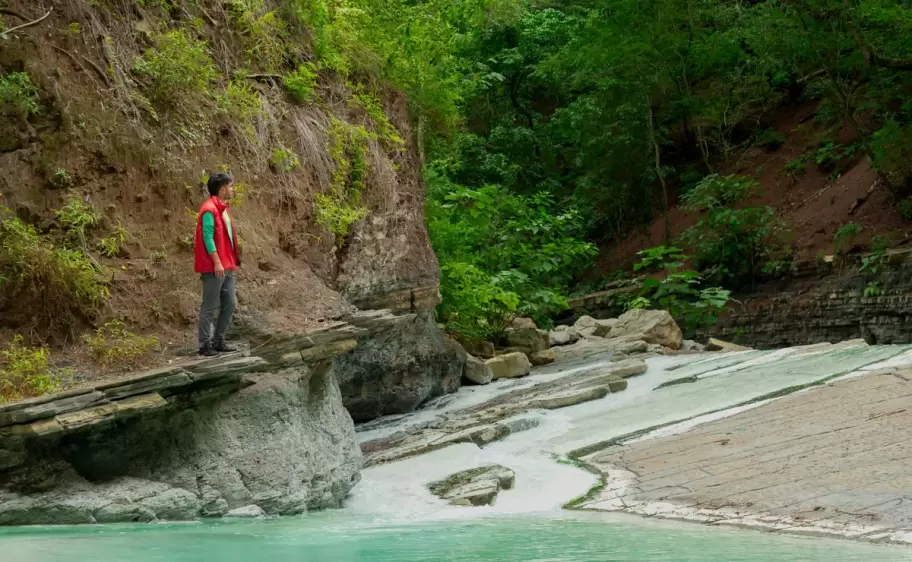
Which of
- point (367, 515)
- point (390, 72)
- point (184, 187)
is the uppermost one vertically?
point (390, 72)

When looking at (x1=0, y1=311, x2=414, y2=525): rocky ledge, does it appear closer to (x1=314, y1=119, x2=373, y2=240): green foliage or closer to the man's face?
the man's face

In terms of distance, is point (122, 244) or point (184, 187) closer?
point (122, 244)

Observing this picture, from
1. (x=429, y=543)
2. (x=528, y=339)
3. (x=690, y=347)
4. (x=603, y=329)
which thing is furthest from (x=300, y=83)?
(x=603, y=329)

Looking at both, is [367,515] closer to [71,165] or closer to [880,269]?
[71,165]

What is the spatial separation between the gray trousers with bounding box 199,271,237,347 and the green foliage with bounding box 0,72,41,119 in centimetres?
239

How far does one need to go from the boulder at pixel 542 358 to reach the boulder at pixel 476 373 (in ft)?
5.68

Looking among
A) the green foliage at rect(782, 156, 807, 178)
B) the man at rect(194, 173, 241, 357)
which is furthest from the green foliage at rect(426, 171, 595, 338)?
the green foliage at rect(782, 156, 807, 178)

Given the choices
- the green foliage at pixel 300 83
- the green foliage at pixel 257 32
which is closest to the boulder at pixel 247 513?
the green foliage at pixel 300 83

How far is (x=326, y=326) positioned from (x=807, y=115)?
25.1m

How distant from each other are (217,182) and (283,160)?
2.75 metres

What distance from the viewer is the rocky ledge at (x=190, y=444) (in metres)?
7.07

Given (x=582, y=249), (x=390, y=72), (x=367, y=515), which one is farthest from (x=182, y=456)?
(x=582, y=249)

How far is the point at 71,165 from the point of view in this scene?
9.09 m

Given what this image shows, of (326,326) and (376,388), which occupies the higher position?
(326,326)
